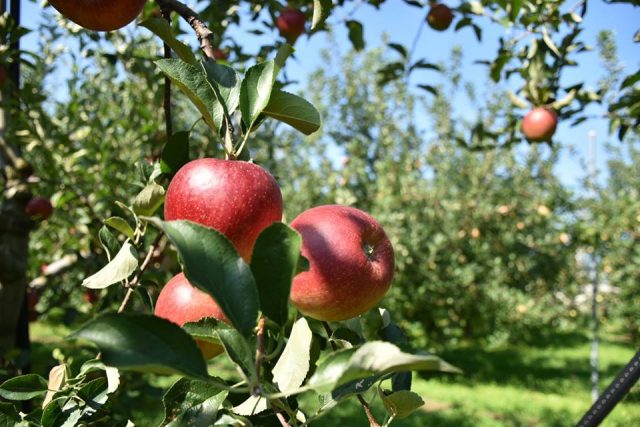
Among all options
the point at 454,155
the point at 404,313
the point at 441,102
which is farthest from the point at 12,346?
the point at 441,102

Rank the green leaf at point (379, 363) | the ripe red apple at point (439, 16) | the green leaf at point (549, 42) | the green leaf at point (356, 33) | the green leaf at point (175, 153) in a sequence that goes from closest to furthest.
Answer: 1. the green leaf at point (379, 363)
2. the green leaf at point (175, 153)
3. the green leaf at point (549, 42)
4. the green leaf at point (356, 33)
5. the ripe red apple at point (439, 16)

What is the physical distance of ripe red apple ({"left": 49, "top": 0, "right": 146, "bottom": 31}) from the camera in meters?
0.62

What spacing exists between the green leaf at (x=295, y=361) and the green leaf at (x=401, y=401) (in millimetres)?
81

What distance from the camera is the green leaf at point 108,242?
0.71m

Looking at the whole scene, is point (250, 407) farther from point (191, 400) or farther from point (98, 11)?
point (98, 11)

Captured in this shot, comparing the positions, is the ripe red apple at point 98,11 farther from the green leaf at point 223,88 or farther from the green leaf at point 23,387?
the green leaf at point 23,387

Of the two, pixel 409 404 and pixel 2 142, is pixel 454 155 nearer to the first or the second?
pixel 2 142

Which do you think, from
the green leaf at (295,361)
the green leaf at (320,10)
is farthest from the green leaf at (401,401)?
the green leaf at (320,10)

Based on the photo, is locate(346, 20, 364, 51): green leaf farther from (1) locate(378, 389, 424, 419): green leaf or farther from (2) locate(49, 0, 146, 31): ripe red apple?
(1) locate(378, 389, 424, 419): green leaf

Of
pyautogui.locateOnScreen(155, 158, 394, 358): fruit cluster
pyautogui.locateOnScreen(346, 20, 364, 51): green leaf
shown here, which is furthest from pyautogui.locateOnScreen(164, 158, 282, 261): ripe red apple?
pyautogui.locateOnScreen(346, 20, 364, 51): green leaf

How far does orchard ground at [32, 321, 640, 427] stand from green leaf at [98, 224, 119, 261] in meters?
1.27

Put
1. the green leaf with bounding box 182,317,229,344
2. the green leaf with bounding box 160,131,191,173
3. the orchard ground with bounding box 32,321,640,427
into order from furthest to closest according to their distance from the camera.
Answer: the orchard ground with bounding box 32,321,640,427 < the green leaf with bounding box 160,131,191,173 < the green leaf with bounding box 182,317,229,344

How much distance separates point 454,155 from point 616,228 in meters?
2.33

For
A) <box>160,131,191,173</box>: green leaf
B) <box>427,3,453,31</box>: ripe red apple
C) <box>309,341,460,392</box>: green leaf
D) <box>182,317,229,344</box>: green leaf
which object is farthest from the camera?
<box>427,3,453,31</box>: ripe red apple
